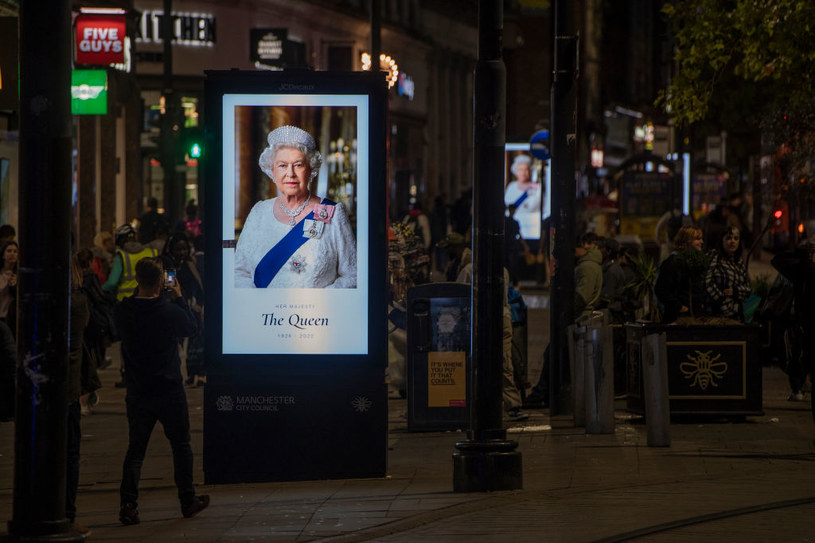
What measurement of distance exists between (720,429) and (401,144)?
1720 inches

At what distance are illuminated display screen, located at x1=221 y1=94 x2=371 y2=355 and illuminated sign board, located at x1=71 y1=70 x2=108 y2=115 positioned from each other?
1257 cm

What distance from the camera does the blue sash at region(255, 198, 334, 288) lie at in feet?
34.0

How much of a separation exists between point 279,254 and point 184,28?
102 feet

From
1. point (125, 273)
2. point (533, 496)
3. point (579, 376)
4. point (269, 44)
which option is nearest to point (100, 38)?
point (125, 273)

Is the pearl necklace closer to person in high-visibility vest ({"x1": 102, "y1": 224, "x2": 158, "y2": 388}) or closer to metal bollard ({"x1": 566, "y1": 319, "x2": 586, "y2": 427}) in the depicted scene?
metal bollard ({"x1": 566, "y1": 319, "x2": 586, "y2": 427})

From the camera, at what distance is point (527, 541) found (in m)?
8.27

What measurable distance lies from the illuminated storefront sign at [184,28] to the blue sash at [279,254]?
99.9 ft

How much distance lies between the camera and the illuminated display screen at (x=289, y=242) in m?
10.4

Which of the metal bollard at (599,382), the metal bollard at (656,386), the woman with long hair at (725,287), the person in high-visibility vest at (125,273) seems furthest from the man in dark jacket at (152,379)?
the person in high-visibility vest at (125,273)

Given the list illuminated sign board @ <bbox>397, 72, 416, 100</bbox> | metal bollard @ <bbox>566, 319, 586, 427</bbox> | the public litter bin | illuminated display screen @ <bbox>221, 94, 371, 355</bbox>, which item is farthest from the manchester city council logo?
illuminated sign board @ <bbox>397, 72, 416, 100</bbox>

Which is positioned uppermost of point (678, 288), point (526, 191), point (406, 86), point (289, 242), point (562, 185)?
point (406, 86)

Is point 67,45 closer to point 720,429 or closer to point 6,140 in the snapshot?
point 720,429

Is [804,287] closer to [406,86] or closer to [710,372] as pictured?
[710,372]

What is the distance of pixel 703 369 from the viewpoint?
44.3 feet
